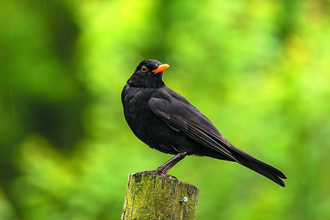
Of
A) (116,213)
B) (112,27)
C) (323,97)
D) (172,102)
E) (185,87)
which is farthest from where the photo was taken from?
(112,27)

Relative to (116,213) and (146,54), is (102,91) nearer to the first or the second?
(146,54)

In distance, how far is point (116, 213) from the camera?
584 cm

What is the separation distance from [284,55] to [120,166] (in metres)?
3.39

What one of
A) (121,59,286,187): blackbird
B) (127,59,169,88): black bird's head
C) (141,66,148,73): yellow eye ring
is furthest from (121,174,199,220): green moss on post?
(141,66,148,73): yellow eye ring

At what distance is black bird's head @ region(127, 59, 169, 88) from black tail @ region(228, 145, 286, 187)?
106 centimetres

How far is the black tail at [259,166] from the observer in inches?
132

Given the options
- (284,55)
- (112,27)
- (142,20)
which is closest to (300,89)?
(284,55)

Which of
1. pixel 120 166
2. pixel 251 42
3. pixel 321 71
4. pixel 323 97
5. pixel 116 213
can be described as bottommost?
pixel 116 213

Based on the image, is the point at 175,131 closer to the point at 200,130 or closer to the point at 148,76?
the point at 200,130

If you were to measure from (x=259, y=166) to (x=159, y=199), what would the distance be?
4.10ft

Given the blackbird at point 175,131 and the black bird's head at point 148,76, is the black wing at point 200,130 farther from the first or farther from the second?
the black bird's head at point 148,76

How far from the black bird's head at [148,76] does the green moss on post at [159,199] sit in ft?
4.63

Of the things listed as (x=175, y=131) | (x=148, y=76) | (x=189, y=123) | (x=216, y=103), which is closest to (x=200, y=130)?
(x=189, y=123)

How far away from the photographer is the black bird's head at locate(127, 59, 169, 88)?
3.90m
